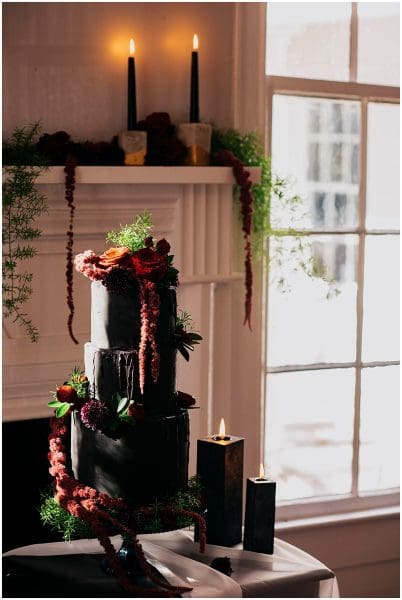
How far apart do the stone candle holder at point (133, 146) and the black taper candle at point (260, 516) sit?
1014 millimetres

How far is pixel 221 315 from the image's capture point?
2908 mm

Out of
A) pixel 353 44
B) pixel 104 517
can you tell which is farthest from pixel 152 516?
pixel 353 44

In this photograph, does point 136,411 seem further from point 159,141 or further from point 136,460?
point 159,141

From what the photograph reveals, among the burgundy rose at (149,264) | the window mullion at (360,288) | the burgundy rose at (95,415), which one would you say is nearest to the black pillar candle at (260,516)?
the burgundy rose at (95,415)

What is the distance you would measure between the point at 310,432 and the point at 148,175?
1.09 m

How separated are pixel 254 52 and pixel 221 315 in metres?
0.80

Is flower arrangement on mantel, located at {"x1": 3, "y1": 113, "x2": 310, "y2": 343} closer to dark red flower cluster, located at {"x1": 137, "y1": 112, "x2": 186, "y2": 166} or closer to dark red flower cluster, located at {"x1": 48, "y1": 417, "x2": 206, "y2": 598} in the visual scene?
dark red flower cluster, located at {"x1": 137, "y1": 112, "x2": 186, "y2": 166}

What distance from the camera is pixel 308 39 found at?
9.88 ft

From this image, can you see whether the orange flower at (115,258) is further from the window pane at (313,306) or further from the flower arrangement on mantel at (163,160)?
the window pane at (313,306)

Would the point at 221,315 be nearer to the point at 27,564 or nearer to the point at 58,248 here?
the point at 58,248

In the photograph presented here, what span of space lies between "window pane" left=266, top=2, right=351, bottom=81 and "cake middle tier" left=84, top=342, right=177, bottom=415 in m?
1.47

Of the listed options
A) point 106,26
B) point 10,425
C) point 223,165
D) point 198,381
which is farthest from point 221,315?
point 106,26

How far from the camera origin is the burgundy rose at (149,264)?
1.73 meters

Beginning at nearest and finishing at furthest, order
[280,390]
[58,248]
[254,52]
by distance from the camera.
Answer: [58,248] < [254,52] < [280,390]
